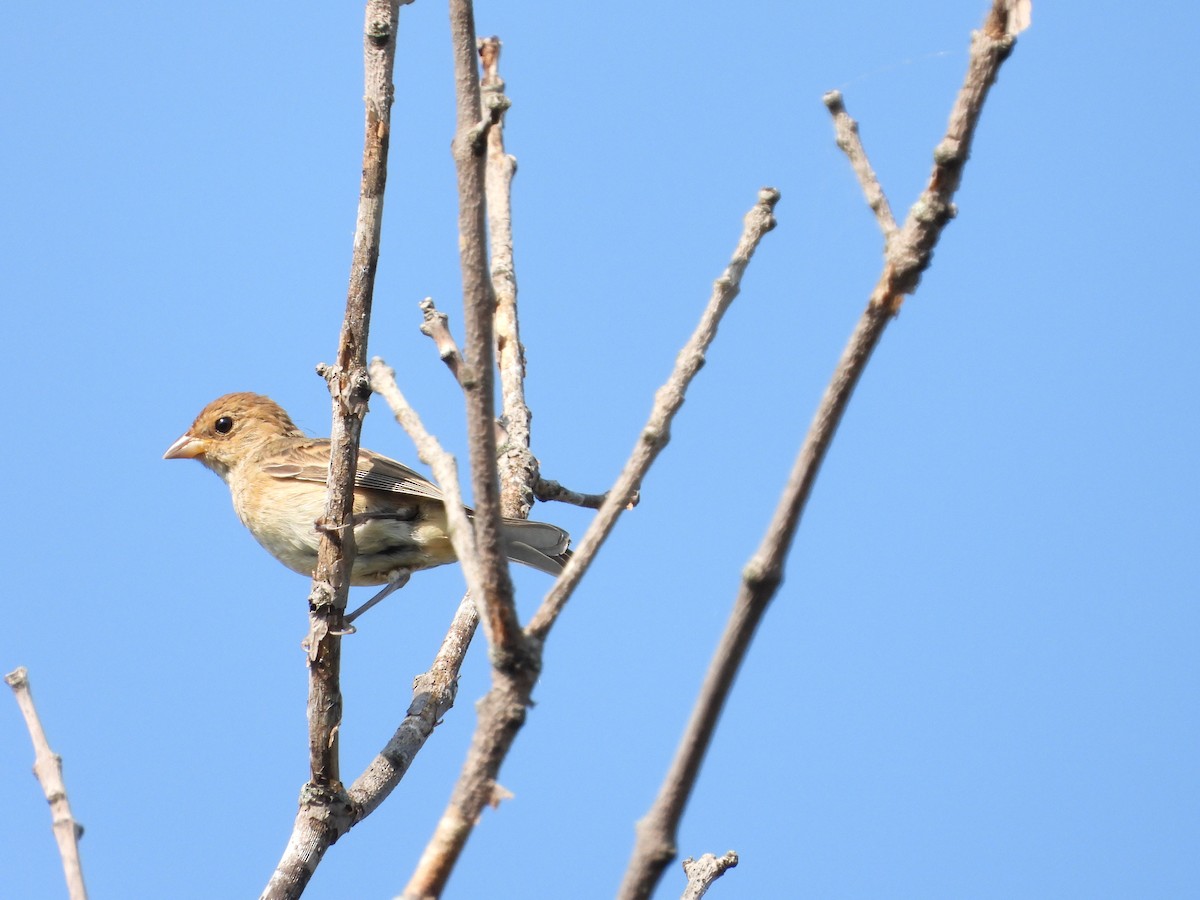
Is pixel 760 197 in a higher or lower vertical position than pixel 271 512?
lower

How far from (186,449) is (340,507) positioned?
3.61 m

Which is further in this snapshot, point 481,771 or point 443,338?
point 443,338

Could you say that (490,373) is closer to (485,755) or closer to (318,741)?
(485,755)

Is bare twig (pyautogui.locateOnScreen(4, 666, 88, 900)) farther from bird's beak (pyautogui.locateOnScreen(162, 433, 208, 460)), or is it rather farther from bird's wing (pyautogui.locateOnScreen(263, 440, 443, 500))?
bird's beak (pyautogui.locateOnScreen(162, 433, 208, 460))

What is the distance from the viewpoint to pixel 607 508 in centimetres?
207

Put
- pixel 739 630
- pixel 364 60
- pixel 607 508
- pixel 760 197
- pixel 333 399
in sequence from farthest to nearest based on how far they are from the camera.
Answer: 1. pixel 333 399
2. pixel 364 60
3. pixel 760 197
4. pixel 607 508
5. pixel 739 630

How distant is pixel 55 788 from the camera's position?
2119 millimetres

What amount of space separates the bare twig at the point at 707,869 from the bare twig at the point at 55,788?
5.11 feet

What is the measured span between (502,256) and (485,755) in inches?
173

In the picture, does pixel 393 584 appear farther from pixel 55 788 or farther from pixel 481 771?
pixel 481 771

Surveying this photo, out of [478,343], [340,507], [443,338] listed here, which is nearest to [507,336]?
[340,507]

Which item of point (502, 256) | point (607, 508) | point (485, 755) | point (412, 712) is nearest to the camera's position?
point (485, 755)

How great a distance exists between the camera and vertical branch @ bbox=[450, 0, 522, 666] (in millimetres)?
1829

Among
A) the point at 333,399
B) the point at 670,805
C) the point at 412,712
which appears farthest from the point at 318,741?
the point at 670,805
